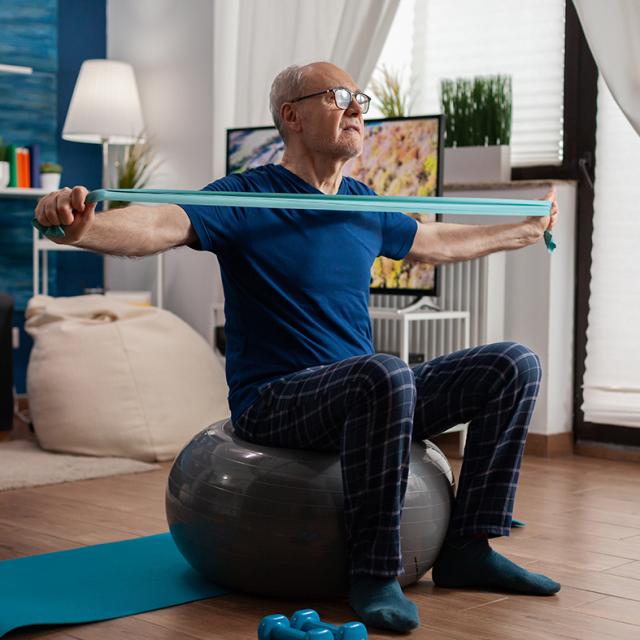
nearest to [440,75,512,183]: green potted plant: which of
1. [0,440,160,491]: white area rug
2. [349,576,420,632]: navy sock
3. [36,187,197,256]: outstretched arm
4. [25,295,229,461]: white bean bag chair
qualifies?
[25,295,229,461]: white bean bag chair

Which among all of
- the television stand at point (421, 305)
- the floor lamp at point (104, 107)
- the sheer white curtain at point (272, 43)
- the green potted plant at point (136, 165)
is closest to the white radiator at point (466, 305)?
the television stand at point (421, 305)

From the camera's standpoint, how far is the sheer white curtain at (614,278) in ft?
14.2

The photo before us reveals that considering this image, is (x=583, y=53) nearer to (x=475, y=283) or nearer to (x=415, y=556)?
(x=475, y=283)

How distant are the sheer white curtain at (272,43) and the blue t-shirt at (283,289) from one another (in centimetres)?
239

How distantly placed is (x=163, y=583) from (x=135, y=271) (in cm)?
359

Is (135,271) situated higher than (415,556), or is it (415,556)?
(135,271)

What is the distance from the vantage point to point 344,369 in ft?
7.40

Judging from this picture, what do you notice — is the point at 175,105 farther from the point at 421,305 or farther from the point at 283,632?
the point at 283,632

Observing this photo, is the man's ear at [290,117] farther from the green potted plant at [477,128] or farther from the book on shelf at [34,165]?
the book on shelf at [34,165]

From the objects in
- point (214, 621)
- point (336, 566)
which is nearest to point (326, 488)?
point (336, 566)

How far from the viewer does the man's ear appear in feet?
8.34

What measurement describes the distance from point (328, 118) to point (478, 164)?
2.18m

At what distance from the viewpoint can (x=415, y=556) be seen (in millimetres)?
2371

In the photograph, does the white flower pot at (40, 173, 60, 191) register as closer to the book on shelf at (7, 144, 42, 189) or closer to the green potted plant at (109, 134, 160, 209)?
the book on shelf at (7, 144, 42, 189)
